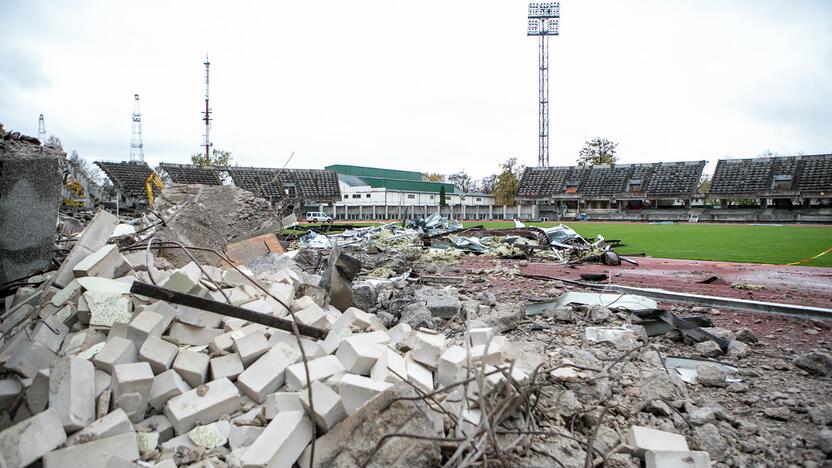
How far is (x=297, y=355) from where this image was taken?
249 cm

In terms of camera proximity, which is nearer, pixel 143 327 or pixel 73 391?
pixel 73 391

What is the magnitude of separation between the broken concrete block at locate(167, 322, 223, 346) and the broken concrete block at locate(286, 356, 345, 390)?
71 cm

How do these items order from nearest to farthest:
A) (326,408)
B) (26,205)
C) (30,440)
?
(30,440) < (326,408) < (26,205)

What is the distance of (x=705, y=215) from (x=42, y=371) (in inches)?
1975

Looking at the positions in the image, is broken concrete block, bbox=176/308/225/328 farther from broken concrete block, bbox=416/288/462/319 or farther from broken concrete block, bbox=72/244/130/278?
broken concrete block, bbox=416/288/462/319

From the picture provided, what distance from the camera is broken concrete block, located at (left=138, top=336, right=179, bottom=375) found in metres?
2.27

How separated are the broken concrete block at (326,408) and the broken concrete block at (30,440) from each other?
99cm

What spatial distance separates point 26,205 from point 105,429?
2.03 m

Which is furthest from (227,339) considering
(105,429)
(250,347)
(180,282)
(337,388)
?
(337,388)

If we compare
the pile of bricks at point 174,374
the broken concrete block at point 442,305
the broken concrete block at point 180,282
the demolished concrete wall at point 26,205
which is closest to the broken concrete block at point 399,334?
the pile of bricks at point 174,374

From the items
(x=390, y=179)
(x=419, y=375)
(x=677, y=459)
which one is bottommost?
(x=677, y=459)

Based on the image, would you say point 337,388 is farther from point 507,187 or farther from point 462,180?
point 462,180

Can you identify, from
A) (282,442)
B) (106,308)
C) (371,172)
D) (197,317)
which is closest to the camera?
(282,442)

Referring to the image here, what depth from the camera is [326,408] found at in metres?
1.92
